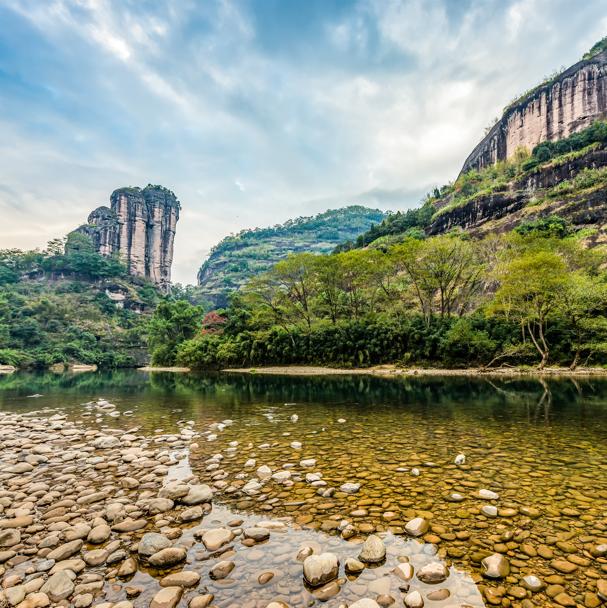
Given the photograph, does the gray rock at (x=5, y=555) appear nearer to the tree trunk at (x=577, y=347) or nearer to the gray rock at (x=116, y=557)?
the gray rock at (x=116, y=557)

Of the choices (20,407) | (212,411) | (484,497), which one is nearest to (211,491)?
(484,497)

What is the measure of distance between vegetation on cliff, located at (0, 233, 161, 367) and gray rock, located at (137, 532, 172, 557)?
6102cm

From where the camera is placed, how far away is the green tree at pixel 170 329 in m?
48.6

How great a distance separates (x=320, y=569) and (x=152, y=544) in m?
1.57

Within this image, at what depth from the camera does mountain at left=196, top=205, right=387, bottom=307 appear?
14188 cm

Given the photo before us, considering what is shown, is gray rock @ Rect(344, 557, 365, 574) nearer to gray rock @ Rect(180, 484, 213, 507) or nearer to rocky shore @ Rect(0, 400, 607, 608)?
rocky shore @ Rect(0, 400, 607, 608)

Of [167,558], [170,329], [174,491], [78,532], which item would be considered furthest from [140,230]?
[167,558]

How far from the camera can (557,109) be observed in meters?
56.2

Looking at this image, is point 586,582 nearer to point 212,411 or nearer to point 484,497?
point 484,497

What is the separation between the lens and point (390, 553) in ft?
9.08

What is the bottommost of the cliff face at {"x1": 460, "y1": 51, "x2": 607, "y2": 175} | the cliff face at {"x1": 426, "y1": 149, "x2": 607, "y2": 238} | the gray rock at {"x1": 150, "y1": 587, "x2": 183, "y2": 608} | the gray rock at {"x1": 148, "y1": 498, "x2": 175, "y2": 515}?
the gray rock at {"x1": 148, "y1": 498, "x2": 175, "y2": 515}

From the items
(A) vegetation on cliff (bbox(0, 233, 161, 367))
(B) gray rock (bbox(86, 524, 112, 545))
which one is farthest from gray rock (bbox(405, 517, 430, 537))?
(A) vegetation on cliff (bbox(0, 233, 161, 367))

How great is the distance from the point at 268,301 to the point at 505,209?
3692 centimetres

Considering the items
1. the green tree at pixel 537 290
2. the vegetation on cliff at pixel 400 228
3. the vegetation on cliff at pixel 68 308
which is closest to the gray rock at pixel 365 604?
the green tree at pixel 537 290
